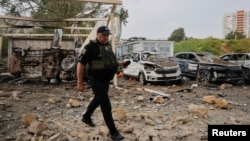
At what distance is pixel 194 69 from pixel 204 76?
0.94 metres

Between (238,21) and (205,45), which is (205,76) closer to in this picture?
(205,45)

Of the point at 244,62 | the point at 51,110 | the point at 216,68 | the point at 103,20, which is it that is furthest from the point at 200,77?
the point at 51,110

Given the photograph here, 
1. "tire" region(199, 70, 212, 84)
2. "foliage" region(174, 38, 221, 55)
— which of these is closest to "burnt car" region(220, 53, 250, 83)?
"tire" region(199, 70, 212, 84)

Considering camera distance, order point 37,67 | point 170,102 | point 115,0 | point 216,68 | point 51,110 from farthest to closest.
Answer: point 216,68 < point 37,67 < point 115,0 < point 170,102 < point 51,110

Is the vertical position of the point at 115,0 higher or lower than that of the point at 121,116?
higher

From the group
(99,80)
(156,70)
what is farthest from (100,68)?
(156,70)

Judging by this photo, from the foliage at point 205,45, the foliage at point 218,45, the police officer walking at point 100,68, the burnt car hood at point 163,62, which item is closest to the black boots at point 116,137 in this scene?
the police officer walking at point 100,68

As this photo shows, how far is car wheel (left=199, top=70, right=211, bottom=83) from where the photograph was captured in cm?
1454

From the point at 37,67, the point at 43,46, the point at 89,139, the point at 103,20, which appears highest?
the point at 103,20

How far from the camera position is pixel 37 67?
42.5 feet

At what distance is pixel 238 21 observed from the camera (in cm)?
7356

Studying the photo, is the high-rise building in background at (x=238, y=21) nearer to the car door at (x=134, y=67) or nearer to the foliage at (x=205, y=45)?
the foliage at (x=205, y=45)

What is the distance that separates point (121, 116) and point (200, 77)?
9.44 meters

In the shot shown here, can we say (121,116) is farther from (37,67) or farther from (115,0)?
(37,67)
